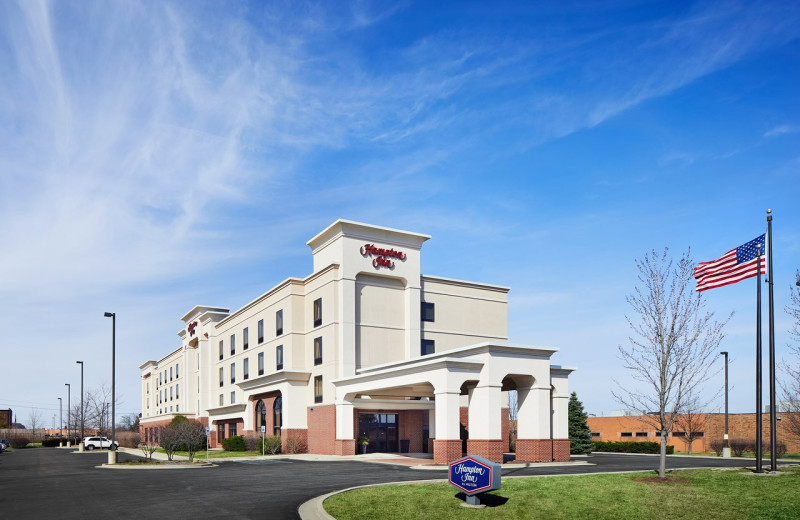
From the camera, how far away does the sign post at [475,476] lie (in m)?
16.6

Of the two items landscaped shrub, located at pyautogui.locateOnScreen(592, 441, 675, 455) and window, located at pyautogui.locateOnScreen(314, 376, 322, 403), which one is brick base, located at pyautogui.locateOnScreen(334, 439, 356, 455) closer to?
window, located at pyautogui.locateOnScreen(314, 376, 322, 403)

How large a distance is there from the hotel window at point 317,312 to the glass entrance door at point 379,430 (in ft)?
24.0

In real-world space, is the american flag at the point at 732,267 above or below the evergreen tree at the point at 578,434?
above

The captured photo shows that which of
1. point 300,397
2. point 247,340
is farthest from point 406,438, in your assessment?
point 247,340

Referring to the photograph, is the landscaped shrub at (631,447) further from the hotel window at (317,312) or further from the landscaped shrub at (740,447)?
the hotel window at (317,312)

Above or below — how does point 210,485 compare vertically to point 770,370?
below

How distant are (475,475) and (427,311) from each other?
3466 centimetres

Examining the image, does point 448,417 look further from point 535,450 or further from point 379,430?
point 379,430

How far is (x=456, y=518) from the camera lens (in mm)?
15477

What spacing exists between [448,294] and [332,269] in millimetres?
10324

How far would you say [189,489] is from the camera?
2230 centimetres

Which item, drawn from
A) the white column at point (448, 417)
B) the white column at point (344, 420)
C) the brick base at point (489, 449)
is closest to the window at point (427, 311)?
the white column at point (344, 420)

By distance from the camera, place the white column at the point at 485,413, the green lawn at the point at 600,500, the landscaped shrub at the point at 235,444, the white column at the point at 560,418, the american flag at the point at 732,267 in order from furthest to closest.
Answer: the landscaped shrub at the point at 235,444 → the white column at the point at 560,418 → the white column at the point at 485,413 → the american flag at the point at 732,267 → the green lawn at the point at 600,500

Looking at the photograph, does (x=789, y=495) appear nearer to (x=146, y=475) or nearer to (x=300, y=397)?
(x=146, y=475)
